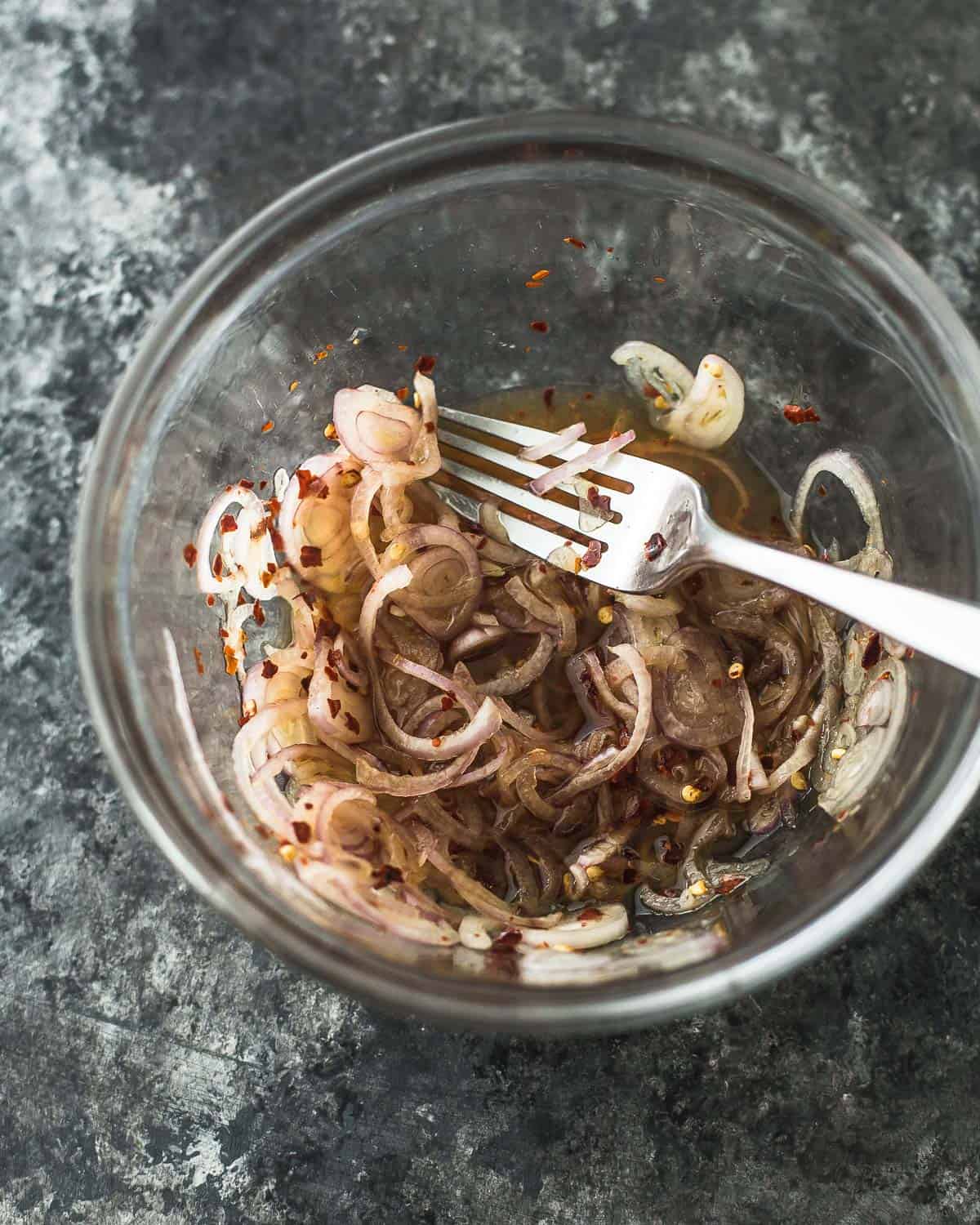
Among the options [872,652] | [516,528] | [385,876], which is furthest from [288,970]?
[872,652]

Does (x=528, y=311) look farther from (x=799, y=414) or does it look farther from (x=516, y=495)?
(x=799, y=414)

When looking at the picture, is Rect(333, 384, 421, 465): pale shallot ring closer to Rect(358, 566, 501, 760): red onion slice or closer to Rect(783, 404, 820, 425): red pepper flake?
Rect(358, 566, 501, 760): red onion slice

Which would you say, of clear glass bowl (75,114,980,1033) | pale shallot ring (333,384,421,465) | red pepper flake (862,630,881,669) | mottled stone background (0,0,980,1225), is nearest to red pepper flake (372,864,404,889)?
clear glass bowl (75,114,980,1033)

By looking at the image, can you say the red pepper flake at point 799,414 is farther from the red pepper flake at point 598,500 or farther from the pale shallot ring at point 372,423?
the pale shallot ring at point 372,423

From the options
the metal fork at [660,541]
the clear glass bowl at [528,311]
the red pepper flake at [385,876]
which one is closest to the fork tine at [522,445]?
the metal fork at [660,541]

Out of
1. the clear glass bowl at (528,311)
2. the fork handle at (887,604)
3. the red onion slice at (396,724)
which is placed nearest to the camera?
the fork handle at (887,604)

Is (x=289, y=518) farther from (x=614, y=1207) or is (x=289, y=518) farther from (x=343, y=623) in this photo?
(x=614, y=1207)

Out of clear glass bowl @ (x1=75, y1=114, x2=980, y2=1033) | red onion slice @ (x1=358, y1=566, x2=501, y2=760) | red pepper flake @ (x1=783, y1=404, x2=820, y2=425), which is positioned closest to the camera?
clear glass bowl @ (x1=75, y1=114, x2=980, y2=1033)

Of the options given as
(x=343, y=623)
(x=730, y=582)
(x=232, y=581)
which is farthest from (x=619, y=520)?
(x=232, y=581)
